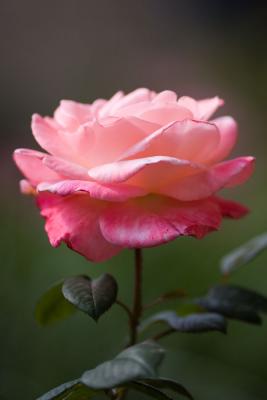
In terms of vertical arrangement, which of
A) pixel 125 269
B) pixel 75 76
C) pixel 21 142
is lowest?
pixel 125 269

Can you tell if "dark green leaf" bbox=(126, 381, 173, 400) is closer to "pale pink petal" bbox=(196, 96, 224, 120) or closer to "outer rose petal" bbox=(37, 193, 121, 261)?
"outer rose petal" bbox=(37, 193, 121, 261)

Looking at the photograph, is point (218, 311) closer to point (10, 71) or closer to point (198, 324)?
point (198, 324)

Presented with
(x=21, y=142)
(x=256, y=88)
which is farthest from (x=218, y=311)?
(x=256, y=88)

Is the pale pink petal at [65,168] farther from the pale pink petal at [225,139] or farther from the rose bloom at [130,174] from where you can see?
the pale pink petal at [225,139]

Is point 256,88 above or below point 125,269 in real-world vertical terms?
above

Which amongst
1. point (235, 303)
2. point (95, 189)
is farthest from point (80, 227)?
point (235, 303)

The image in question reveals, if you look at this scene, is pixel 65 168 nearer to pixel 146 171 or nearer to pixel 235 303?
pixel 146 171
